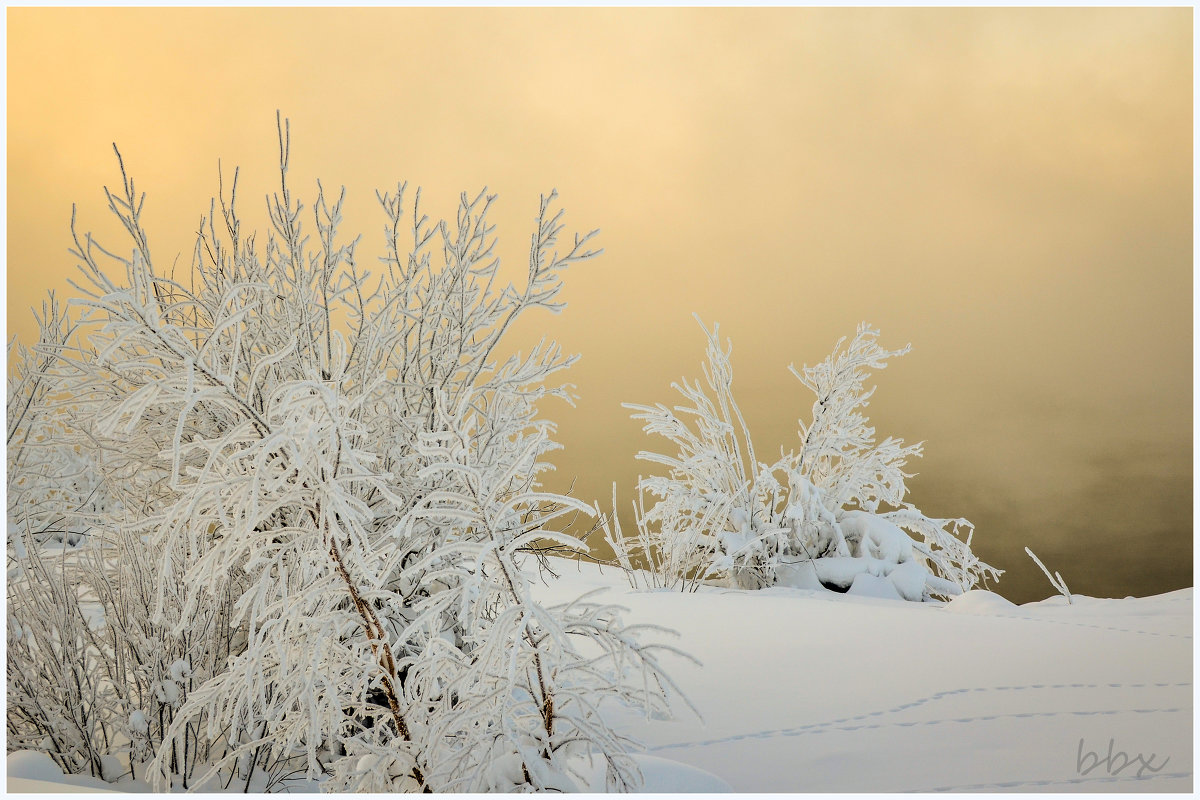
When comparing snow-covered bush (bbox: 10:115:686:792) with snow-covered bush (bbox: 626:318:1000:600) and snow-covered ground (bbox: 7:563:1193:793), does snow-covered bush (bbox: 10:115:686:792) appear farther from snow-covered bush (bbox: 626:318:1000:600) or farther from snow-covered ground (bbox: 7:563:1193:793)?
snow-covered bush (bbox: 626:318:1000:600)

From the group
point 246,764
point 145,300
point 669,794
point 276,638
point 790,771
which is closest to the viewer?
point 145,300

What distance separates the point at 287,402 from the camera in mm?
1689

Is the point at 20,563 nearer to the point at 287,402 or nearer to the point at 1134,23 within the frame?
the point at 287,402

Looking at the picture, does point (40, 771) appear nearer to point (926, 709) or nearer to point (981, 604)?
point (926, 709)

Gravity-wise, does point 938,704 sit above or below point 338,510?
below

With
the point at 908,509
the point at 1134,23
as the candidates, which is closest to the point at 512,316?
the point at 1134,23

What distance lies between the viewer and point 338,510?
5.55ft

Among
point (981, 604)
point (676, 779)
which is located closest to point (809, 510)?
point (981, 604)

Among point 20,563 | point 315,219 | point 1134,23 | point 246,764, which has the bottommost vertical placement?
point 246,764

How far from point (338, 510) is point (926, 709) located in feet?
7.59

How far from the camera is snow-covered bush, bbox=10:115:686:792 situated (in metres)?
1.81

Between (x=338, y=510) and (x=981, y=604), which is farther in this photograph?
(x=981, y=604)

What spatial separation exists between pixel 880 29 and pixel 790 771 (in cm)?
375

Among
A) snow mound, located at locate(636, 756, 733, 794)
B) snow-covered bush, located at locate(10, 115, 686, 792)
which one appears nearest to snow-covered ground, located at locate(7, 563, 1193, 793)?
snow mound, located at locate(636, 756, 733, 794)
